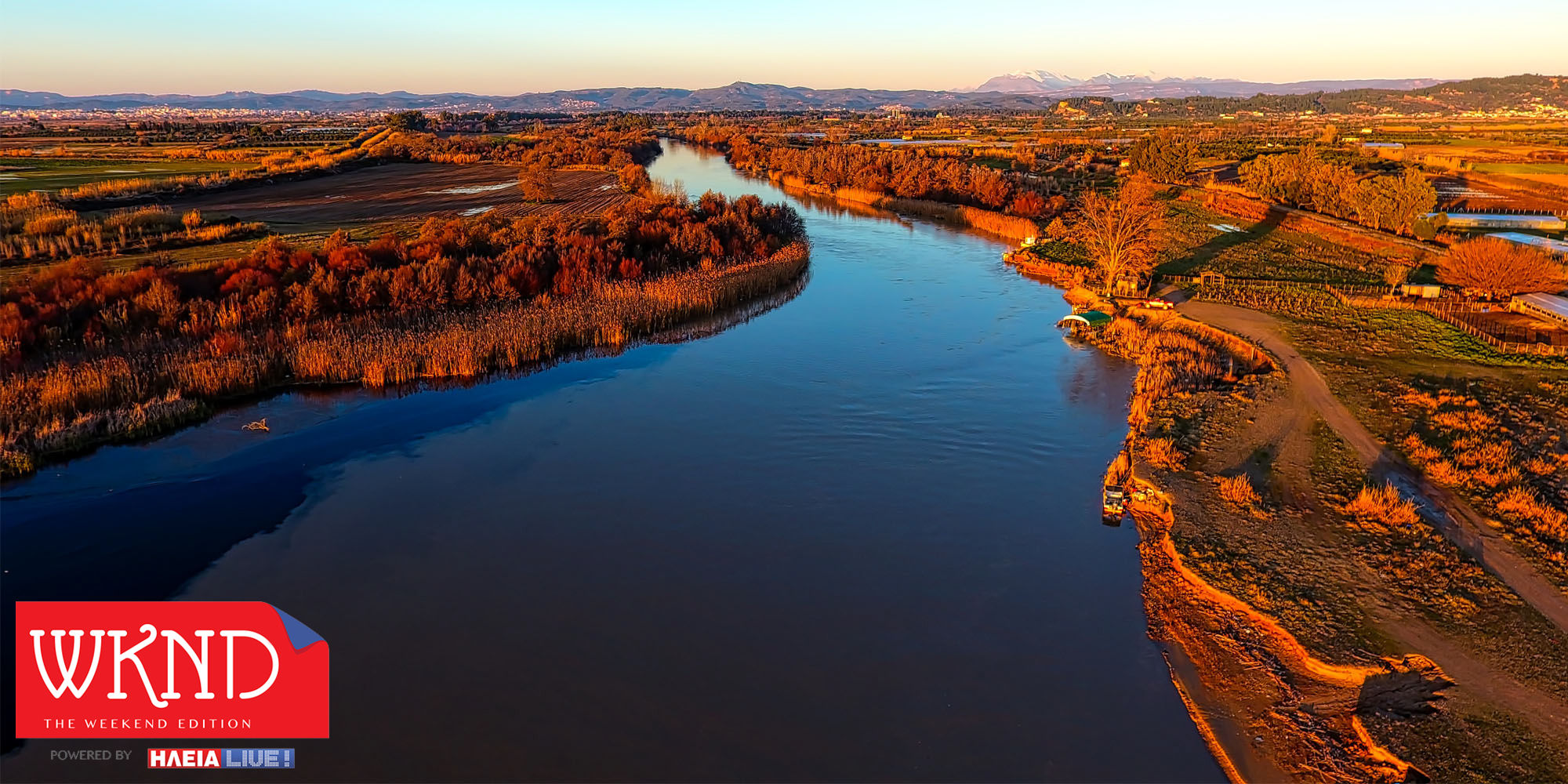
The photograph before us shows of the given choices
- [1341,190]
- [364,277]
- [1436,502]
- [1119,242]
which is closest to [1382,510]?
[1436,502]

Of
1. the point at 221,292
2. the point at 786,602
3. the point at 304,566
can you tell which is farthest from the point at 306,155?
the point at 786,602

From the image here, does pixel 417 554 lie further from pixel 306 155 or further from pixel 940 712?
→ pixel 306 155

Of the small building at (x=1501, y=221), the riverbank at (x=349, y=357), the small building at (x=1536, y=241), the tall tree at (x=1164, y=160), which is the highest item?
the tall tree at (x=1164, y=160)

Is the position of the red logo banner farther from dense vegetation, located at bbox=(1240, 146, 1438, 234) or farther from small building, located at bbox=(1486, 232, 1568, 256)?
dense vegetation, located at bbox=(1240, 146, 1438, 234)

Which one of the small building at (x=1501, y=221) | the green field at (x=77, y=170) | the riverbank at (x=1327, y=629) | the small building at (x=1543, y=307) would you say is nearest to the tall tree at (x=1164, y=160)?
the small building at (x=1501, y=221)

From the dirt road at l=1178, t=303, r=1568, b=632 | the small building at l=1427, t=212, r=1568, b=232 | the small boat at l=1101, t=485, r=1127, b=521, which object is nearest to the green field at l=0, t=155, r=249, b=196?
the small boat at l=1101, t=485, r=1127, b=521

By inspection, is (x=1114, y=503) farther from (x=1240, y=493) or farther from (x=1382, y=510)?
(x=1382, y=510)

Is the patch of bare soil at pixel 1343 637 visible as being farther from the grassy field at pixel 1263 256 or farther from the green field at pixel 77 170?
the green field at pixel 77 170
